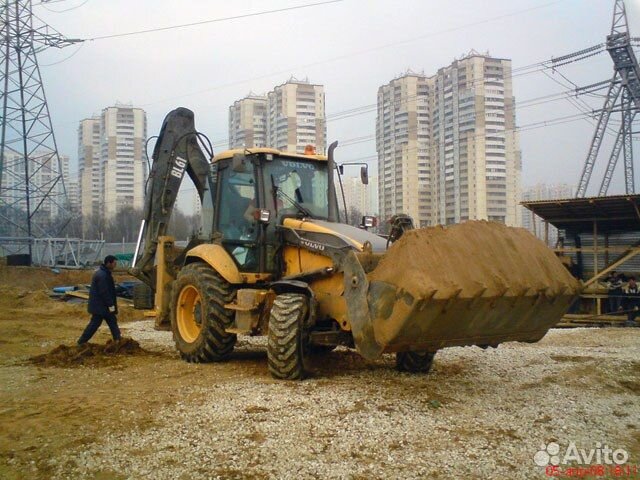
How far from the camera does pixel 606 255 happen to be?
777 inches

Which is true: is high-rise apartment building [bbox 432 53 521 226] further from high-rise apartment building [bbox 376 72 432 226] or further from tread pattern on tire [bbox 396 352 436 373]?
tread pattern on tire [bbox 396 352 436 373]

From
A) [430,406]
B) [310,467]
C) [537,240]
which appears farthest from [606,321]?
[310,467]

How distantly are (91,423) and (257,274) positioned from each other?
10.2 ft

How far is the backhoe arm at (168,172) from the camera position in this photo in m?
10.1

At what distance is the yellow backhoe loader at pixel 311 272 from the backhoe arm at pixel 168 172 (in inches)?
0.7

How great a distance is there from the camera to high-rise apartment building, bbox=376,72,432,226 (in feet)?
102

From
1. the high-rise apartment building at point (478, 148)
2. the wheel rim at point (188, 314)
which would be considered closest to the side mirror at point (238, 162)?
the wheel rim at point (188, 314)

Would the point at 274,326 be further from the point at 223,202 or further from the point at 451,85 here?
the point at 451,85

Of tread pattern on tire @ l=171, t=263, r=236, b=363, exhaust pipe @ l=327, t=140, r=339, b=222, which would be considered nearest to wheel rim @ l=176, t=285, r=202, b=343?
tread pattern on tire @ l=171, t=263, r=236, b=363

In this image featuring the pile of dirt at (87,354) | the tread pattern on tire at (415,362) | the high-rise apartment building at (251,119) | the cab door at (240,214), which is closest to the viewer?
the tread pattern on tire at (415,362)

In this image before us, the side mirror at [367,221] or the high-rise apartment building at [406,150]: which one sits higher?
the high-rise apartment building at [406,150]

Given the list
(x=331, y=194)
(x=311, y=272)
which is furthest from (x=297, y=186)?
(x=311, y=272)

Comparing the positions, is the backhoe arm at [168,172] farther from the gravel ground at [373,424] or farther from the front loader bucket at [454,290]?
the front loader bucket at [454,290]

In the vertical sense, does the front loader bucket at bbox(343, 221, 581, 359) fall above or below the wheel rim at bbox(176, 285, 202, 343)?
above
